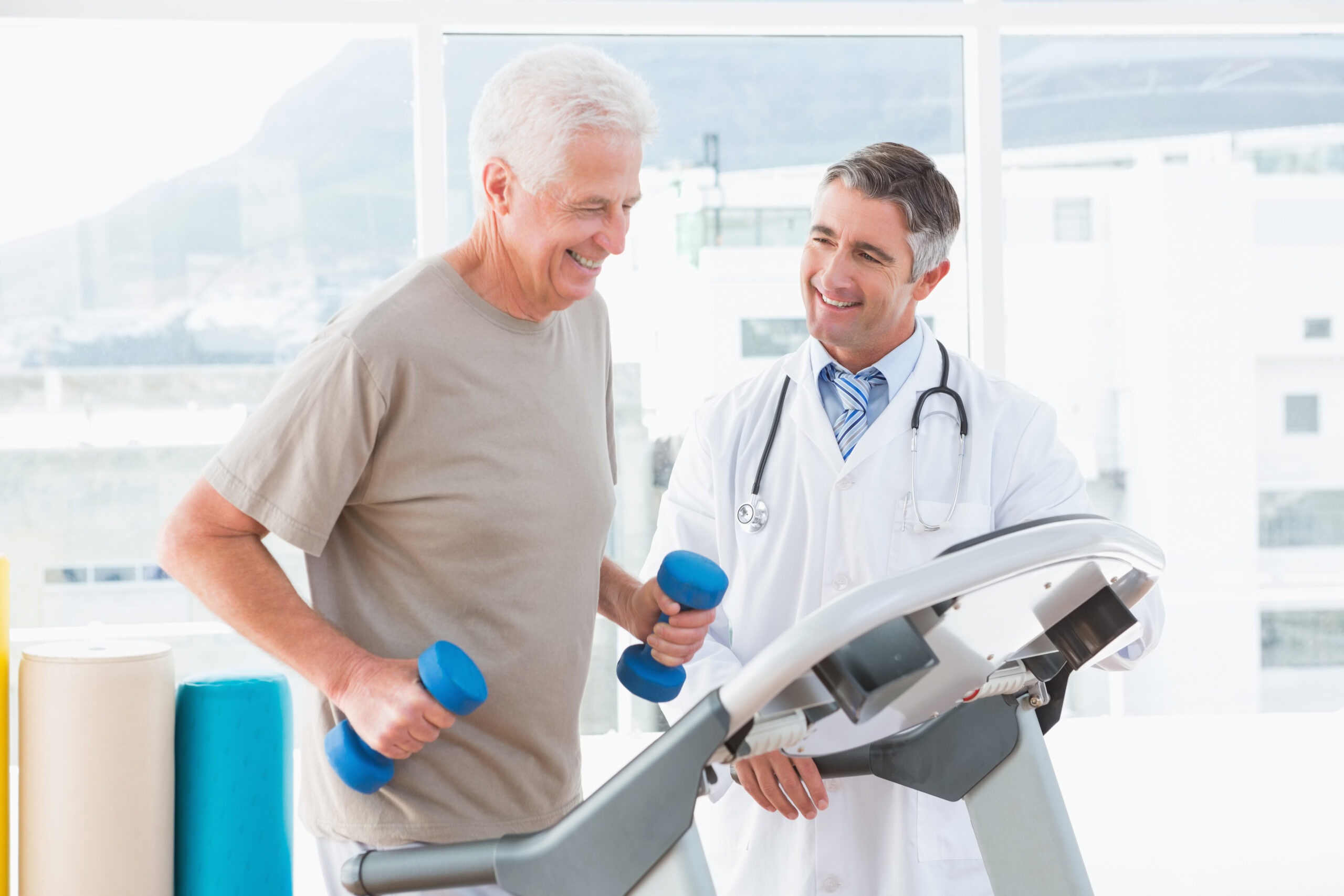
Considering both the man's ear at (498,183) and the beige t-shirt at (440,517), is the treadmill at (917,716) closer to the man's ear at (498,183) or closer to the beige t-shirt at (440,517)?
the beige t-shirt at (440,517)

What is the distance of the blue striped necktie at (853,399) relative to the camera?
1.77 m

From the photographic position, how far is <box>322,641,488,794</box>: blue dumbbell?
102cm

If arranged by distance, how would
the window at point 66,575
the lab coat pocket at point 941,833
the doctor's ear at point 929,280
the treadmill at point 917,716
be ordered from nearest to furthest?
1. the treadmill at point 917,716
2. the lab coat pocket at point 941,833
3. the doctor's ear at point 929,280
4. the window at point 66,575

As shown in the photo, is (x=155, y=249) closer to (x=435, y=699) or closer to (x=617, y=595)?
(x=617, y=595)

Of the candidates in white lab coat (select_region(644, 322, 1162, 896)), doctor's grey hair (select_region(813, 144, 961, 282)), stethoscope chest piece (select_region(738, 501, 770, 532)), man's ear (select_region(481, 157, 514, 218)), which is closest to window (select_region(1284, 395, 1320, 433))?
white lab coat (select_region(644, 322, 1162, 896))

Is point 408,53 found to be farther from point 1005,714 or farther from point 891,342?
point 1005,714

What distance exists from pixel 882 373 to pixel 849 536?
0.95ft

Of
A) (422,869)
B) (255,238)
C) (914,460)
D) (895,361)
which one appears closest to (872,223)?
(895,361)

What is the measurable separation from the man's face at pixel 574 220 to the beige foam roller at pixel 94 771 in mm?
651

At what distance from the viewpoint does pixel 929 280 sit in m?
1.83

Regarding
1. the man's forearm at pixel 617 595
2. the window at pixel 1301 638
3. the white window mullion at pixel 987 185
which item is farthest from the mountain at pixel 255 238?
the window at pixel 1301 638

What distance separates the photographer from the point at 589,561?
1.38 m

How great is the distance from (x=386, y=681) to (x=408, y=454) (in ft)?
0.83

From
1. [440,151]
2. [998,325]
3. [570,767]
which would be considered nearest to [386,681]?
[570,767]
